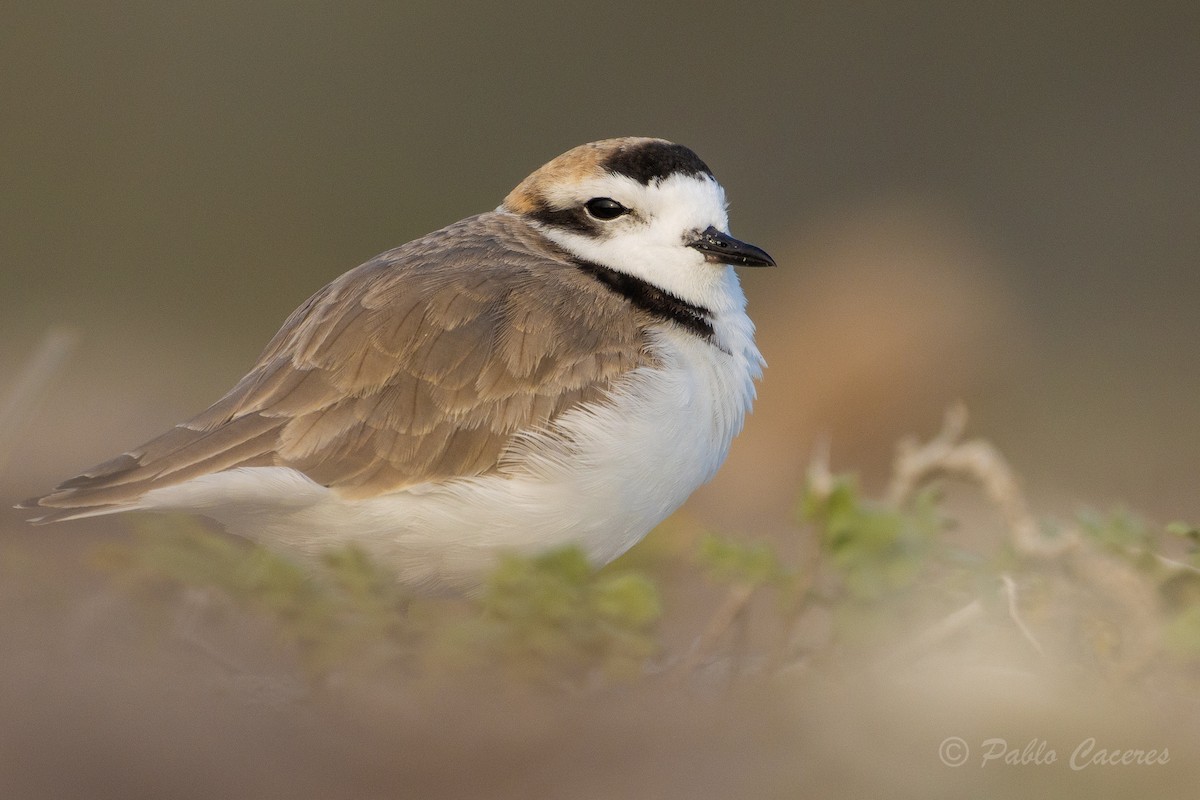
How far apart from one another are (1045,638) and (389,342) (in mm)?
1900

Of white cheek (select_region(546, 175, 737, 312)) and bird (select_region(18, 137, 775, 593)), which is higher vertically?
white cheek (select_region(546, 175, 737, 312))

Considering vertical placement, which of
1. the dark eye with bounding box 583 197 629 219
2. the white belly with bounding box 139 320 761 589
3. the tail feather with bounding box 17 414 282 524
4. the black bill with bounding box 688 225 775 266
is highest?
the black bill with bounding box 688 225 775 266

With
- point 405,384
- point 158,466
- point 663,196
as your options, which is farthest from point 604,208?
point 158,466

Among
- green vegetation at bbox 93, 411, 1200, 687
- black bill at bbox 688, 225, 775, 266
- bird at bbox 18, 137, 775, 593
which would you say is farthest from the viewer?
black bill at bbox 688, 225, 775, 266

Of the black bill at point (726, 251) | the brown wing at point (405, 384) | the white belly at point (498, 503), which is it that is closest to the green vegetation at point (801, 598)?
the white belly at point (498, 503)

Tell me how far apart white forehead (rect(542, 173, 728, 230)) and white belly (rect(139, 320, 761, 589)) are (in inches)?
32.5

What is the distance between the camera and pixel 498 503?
354 centimetres

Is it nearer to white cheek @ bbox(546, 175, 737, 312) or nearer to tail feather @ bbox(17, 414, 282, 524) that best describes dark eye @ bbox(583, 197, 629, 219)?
white cheek @ bbox(546, 175, 737, 312)

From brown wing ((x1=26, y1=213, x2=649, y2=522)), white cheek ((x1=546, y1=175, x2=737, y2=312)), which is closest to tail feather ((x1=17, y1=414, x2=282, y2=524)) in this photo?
brown wing ((x1=26, y1=213, x2=649, y2=522))

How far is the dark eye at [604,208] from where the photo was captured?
14.2ft

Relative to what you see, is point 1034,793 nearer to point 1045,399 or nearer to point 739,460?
point 739,460

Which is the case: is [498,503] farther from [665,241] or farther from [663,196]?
[663,196]

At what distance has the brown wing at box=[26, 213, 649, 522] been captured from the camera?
11.6ft

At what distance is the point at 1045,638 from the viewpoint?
2.83 meters
